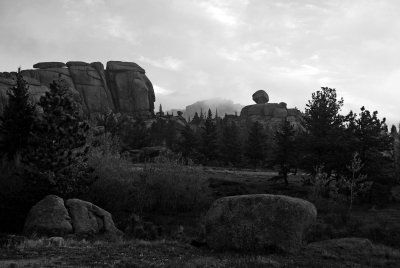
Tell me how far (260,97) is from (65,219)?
145 m

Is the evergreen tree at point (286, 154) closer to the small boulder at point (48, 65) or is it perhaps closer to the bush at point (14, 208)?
the bush at point (14, 208)

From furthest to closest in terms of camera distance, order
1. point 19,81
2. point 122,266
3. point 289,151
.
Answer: point 289,151 < point 19,81 < point 122,266

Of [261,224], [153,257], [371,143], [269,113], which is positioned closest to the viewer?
[153,257]

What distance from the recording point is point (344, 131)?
47625mm

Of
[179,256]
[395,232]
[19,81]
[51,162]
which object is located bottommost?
[395,232]

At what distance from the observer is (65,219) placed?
2331 centimetres

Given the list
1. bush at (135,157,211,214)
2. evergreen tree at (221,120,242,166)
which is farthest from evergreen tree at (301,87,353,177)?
evergreen tree at (221,120,242,166)


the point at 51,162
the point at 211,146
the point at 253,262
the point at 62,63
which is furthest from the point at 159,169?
the point at 62,63

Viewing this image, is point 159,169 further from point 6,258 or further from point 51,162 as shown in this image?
point 6,258

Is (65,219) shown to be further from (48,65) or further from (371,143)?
(48,65)

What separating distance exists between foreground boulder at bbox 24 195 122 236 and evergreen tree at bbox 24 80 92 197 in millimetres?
4711

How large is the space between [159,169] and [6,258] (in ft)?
93.7

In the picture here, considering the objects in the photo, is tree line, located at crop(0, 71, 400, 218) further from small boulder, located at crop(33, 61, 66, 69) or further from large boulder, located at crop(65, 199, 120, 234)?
small boulder, located at crop(33, 61, 66, 69)

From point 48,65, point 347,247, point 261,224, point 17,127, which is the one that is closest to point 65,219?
point 261,224
